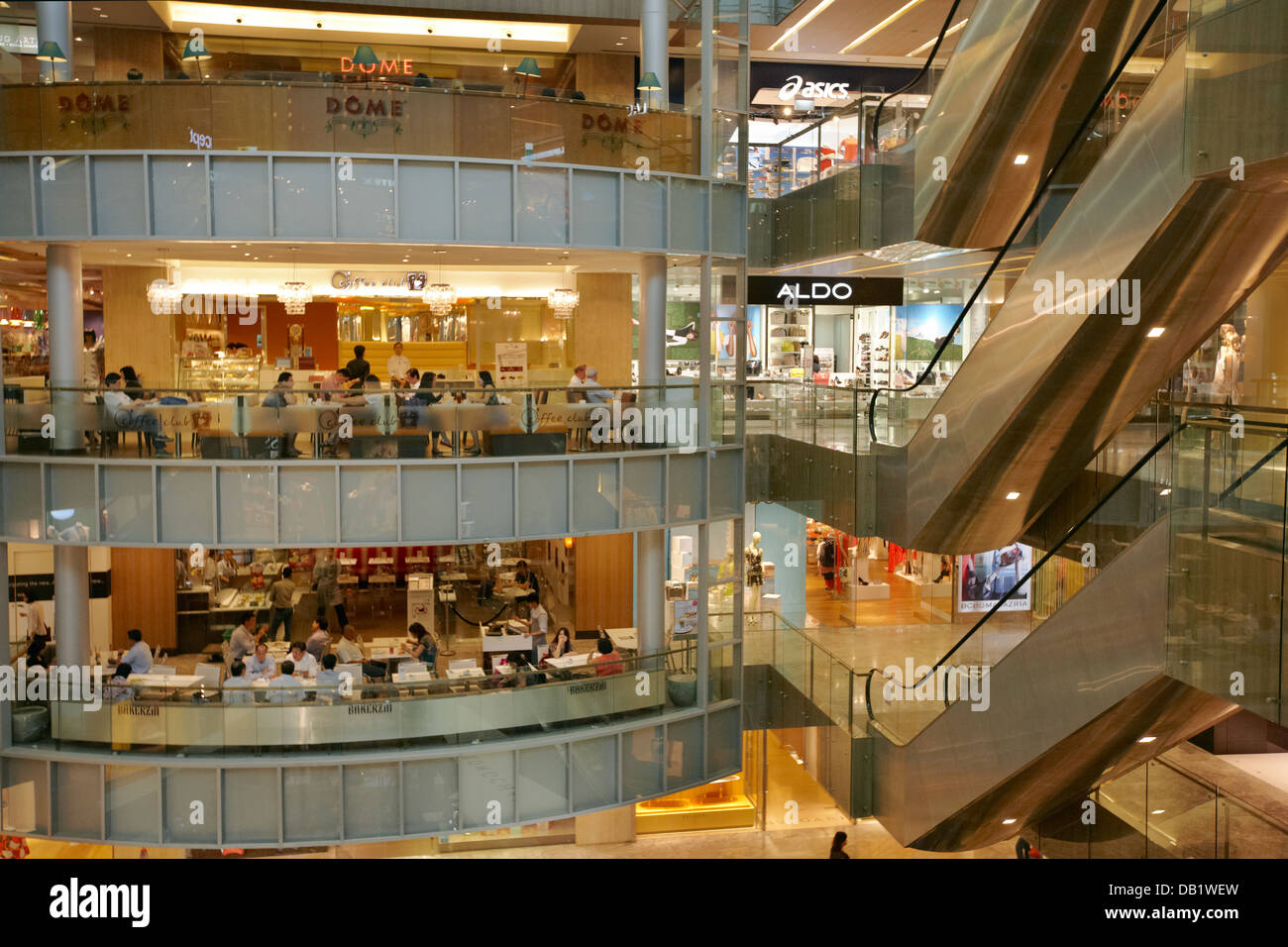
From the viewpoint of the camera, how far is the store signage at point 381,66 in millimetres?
14698

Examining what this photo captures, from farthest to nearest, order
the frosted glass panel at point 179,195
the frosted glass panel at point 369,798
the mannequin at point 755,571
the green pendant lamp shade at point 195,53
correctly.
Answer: the mannequin at point 755,571 → the green pendant lamp shade at point 195,53 → the frosted glass panel at point 369,798 → the frosted glass panel at point 179,195

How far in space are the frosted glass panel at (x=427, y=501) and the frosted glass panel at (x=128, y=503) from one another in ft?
9.74

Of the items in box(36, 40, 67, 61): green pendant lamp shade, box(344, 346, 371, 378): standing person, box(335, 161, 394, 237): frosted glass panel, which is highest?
box(36, 40, 67, 61): green pendant lamp shade

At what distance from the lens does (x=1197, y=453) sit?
850cm

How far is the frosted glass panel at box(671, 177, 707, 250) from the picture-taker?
14.9 m

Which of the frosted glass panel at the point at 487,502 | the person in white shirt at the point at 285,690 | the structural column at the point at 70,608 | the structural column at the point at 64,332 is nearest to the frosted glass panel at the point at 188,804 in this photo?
the person in white shirt at the point at 285,690

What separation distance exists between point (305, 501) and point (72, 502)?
281 cm

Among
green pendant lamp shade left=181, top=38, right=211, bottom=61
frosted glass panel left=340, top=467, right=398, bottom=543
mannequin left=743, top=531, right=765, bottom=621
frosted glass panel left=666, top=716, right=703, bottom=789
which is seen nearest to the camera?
frosted glass panel left=340, top=467, right=398, bottom=543

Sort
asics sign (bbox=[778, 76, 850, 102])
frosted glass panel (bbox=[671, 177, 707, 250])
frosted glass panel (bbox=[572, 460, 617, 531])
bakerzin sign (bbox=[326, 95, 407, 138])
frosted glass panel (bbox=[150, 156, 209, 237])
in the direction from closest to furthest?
frosted glass panel (bbox=[150, 156, 209, 237]) < bakerzin sign (bbox=[326, 95, 407, 138]) < frosted glass panel (bbox=[572, 460, 617, 531]) < frosted glass panel (bbox=[671, 177, 707, 250]) < asics sign (bbox=[778, 76, 850, 102])

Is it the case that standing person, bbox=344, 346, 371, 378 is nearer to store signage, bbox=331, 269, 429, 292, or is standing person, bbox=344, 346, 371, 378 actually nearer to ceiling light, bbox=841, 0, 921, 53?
store signage, bbox=331, 269, 429, 292

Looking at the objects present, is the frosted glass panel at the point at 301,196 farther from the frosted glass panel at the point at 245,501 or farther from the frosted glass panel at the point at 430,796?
the frosted glass panel at the point at 430,796

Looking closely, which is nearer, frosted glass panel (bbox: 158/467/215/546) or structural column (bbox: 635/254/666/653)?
frosted glass panel (bbox: 158/467/215/546)

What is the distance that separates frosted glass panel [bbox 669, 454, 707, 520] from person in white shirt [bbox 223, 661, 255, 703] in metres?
5.70

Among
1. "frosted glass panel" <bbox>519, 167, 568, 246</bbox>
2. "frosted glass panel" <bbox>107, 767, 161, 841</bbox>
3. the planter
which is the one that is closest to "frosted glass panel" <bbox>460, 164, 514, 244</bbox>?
"frosted glass panel" <bbox>519, 167, 568, 246</bbox>
